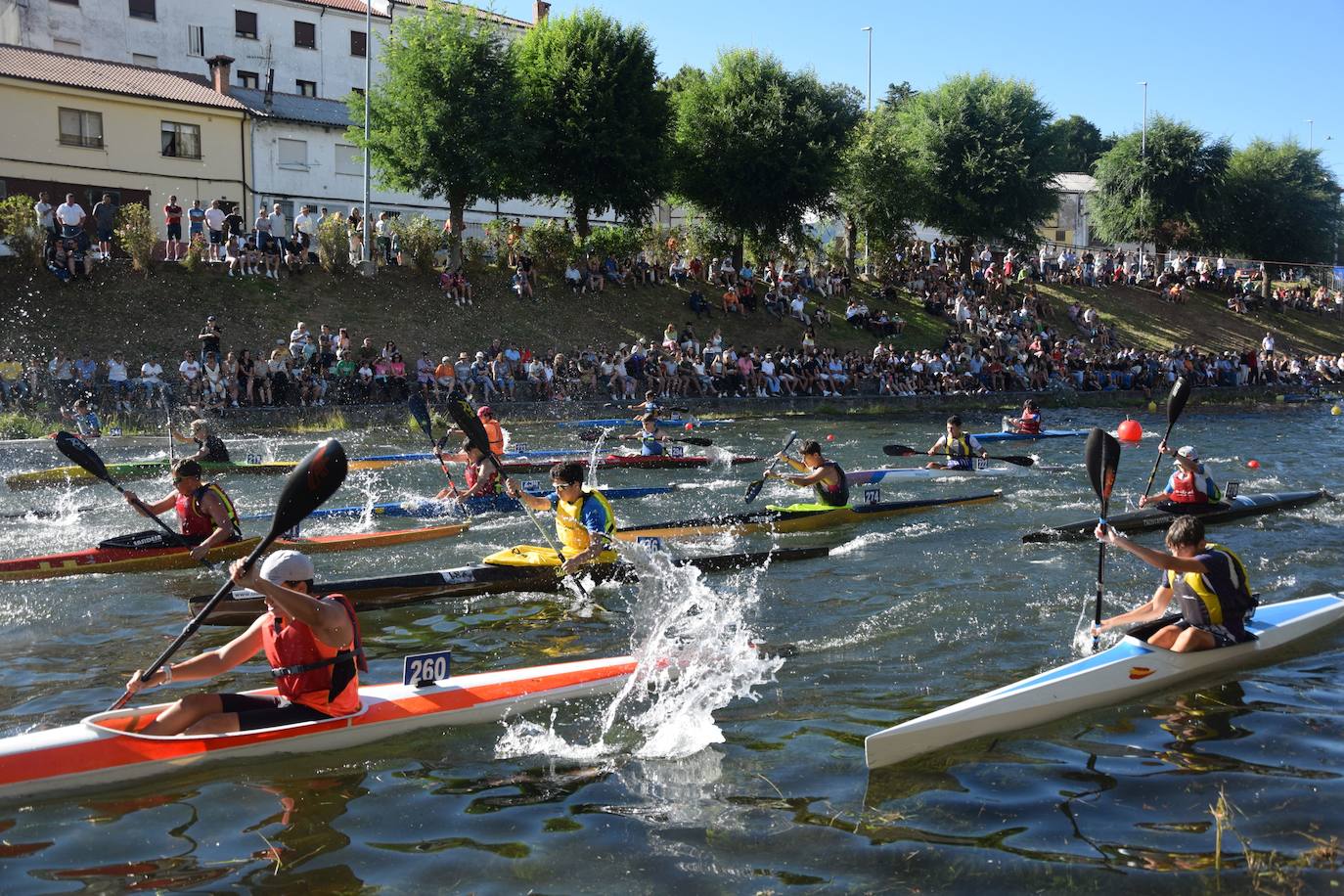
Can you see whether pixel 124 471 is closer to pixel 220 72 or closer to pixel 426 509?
pixel 426 509

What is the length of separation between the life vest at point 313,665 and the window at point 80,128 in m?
31.2

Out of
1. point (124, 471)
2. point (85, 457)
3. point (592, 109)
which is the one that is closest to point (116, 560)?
point (85, 457)

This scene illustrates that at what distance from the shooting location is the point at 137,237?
26.3 metres

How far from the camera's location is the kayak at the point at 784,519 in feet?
42.1

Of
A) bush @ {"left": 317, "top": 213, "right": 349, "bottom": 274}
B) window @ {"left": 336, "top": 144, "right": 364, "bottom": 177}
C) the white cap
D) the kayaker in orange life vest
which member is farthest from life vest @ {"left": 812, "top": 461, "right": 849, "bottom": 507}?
window @ {"left": 336, "top": 144, "right": 364, "bottom": 177}

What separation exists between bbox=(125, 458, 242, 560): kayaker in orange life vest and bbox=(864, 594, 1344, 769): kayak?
22.3 ft

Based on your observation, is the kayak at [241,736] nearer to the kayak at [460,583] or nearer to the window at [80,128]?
the kayak at [460,583]

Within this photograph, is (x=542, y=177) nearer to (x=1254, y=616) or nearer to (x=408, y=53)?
(x=408, y=53)

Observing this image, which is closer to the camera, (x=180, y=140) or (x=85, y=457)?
(x=85, y=457)

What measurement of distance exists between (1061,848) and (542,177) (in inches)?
1160

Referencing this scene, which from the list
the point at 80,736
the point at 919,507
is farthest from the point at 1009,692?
the point at 919,507

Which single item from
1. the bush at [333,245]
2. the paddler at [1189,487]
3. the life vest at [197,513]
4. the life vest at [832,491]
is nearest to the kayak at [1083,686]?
the paddler at [1189,487]

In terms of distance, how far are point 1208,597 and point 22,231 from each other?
83.7 feet

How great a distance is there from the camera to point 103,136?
108ft
